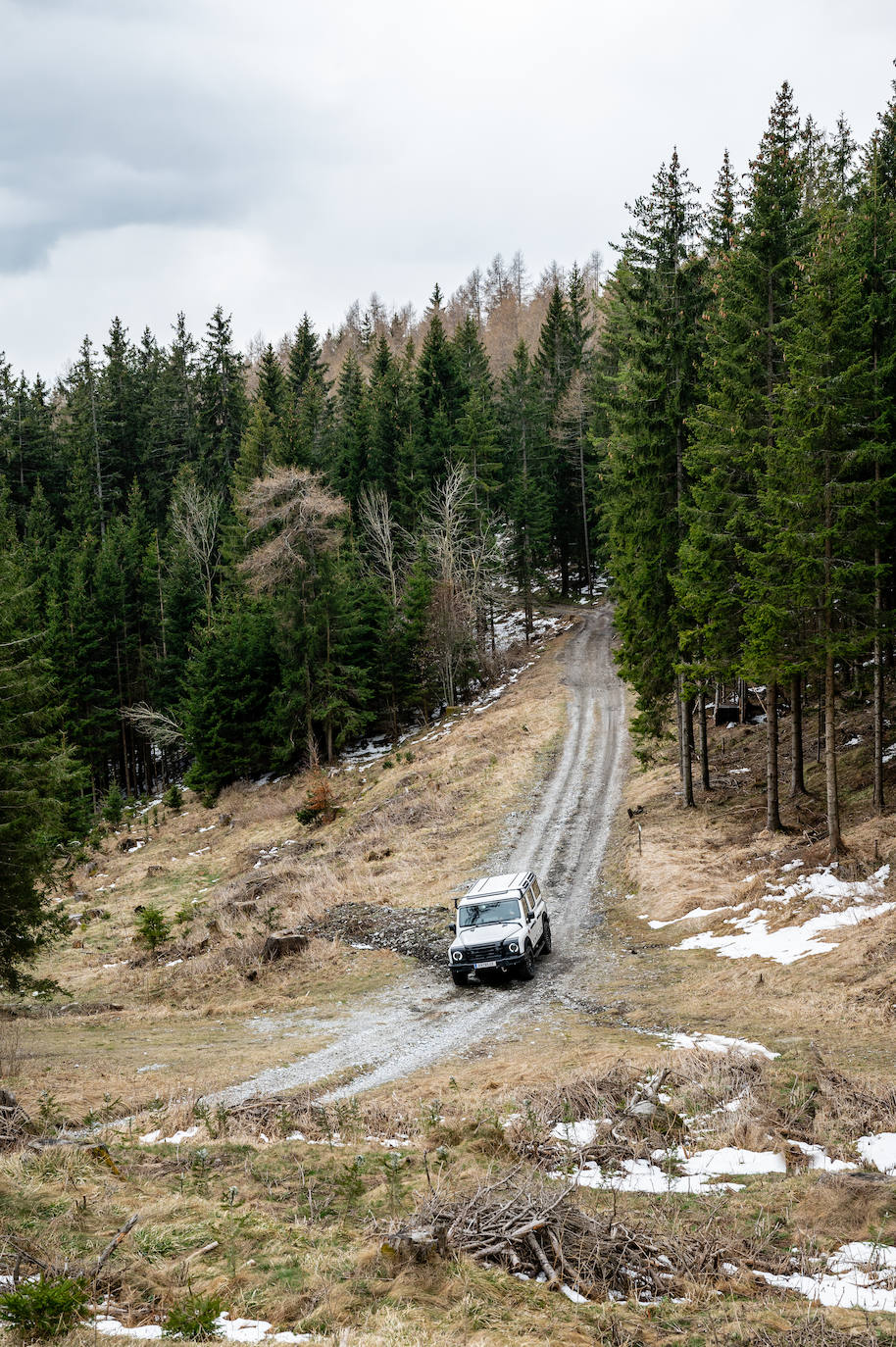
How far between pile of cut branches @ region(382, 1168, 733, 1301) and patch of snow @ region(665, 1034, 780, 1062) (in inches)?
219

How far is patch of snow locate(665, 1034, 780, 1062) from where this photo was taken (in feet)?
41.3

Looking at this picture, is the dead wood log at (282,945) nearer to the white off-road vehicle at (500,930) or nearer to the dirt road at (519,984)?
the dirt road at (519,984)

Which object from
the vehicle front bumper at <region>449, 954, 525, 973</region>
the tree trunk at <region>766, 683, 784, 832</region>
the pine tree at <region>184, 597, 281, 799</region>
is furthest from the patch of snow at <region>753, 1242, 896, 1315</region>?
the pine tree at <region>184, 597, 281, 799</region>

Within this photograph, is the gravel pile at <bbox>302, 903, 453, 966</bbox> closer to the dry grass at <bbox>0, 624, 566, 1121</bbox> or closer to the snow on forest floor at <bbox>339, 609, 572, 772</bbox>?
the dry grass at <bbox>0, 624, 566, 1121</bbox>

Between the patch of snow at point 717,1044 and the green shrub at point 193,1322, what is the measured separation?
8.54 m

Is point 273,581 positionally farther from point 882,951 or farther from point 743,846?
point 882,951

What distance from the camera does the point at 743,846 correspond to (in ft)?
79.7

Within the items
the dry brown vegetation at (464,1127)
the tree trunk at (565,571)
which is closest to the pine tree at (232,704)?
the dry brown vegetation at (464,1127)

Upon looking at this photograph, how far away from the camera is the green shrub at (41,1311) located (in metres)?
5.38

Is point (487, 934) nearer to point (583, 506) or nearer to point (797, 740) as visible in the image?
point (797, 740)

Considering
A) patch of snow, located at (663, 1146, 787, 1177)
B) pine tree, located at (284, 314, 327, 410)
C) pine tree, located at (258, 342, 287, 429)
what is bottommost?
patch of snow, located at (663, 1146, 787, 1177)

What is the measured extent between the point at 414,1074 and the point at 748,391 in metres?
18.7

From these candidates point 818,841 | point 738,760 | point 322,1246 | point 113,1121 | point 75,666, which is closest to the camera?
point 322,1246

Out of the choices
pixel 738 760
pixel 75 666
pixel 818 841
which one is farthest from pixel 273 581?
pixel 818 841
